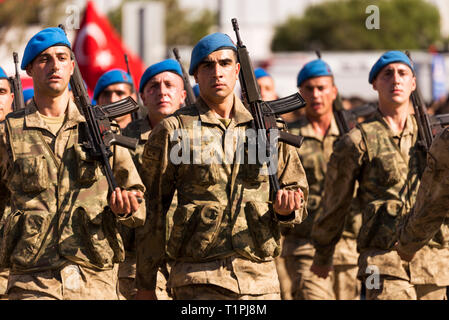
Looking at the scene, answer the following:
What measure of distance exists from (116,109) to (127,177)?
23.4 inches

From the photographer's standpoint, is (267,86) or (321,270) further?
(267,86)

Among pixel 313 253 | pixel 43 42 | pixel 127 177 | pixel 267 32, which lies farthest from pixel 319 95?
pixel 267 32

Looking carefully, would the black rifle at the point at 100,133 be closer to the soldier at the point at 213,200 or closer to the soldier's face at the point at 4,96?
the soldier at the point at 213,200

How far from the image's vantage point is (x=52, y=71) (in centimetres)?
749

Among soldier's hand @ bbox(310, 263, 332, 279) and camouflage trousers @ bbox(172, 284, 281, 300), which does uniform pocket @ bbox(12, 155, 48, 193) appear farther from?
soldier's hand @ bbox(310, 263, 332, 279)

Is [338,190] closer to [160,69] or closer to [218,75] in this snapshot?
[160,69]

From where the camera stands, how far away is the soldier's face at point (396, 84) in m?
9.24

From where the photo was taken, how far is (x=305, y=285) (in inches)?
426

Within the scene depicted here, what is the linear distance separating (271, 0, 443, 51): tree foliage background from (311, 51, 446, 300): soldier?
66660 millimetres

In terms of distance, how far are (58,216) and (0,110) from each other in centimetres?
276

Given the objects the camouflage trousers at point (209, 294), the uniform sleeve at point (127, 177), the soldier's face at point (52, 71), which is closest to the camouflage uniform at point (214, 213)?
the camouflage trousers at point (209, 294)

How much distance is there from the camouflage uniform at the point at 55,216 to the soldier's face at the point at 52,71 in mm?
173

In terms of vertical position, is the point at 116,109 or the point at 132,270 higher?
the point at 116,109

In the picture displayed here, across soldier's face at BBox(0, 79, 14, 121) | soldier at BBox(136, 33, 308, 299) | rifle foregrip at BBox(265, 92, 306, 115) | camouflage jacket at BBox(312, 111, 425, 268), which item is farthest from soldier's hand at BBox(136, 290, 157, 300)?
soldier's face at BBox(0, 79, 14, 121)
